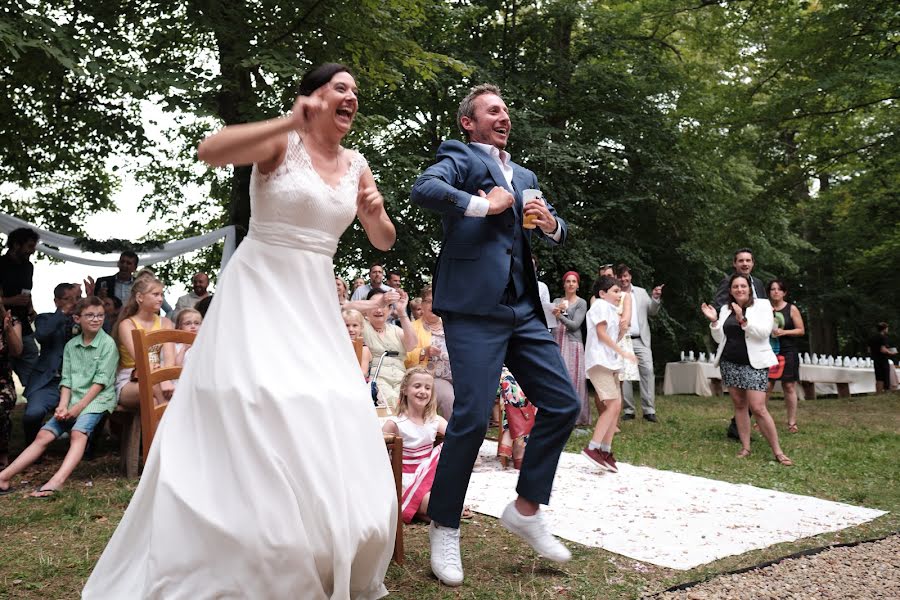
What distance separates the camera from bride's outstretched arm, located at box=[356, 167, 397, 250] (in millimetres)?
3275

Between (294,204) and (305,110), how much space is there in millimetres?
335

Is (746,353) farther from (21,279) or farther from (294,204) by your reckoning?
(21,279)

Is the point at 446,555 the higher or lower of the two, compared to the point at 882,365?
lower

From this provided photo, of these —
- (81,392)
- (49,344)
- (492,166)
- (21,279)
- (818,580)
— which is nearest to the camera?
(818,580)

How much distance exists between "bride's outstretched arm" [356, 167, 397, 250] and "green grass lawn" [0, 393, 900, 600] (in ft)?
4.94

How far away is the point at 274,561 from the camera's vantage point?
8.63 feet

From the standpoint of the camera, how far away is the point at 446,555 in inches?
145

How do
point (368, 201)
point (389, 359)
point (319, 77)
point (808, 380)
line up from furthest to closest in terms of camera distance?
point (808, 380)
point (389, 359)
point (368, 201)
point (319, 77)

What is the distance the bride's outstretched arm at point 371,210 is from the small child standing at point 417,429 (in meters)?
2.05

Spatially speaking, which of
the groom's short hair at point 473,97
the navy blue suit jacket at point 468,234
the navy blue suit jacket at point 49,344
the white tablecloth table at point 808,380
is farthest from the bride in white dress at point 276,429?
the white tablecloth table at point 808,380

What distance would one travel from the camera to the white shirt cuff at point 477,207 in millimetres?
3596

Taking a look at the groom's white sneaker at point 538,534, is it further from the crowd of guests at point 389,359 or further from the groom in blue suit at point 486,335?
the crowd of guests at point 389,359

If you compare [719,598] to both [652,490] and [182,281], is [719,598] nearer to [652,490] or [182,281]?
[652,490]

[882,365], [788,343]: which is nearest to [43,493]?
[788,343]
